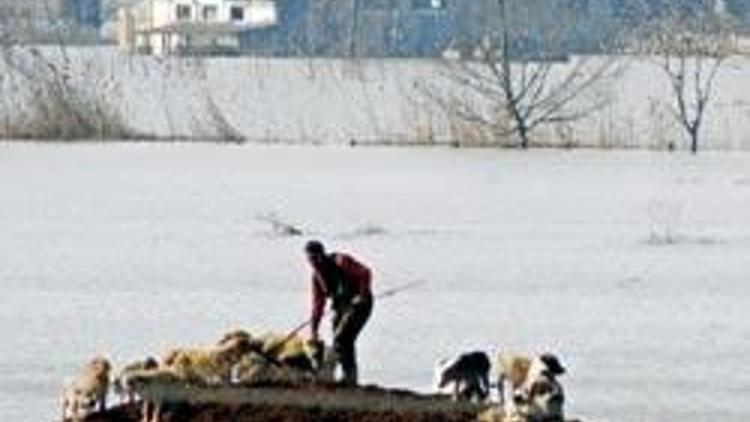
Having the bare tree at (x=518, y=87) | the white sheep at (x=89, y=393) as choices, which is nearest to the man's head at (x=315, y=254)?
the white sheep at (x=89, y=393)

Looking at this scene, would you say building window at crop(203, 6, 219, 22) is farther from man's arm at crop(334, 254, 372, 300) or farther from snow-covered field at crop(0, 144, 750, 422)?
man's arm at crop(334, 254, 372, 300)

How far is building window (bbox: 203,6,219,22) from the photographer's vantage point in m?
80.2

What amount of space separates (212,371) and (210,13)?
72.2 metres

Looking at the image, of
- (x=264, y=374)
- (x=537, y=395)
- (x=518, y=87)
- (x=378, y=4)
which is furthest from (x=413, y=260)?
(x=378, y=4)

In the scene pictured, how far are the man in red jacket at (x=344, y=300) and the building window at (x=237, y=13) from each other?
70.3 meters

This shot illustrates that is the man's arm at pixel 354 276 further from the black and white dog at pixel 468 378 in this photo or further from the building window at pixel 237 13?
the building window at pixel 237 13

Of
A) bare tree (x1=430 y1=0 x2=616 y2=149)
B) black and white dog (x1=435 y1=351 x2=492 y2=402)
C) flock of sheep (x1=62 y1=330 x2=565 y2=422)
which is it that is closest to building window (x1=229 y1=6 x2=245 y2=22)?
bare tree (x1=430 y1=0 x2=616 y2=149)

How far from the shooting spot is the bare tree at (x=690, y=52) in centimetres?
3688

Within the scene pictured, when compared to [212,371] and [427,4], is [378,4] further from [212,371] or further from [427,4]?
[212,371]

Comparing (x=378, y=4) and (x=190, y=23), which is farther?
(x=378, y=4)

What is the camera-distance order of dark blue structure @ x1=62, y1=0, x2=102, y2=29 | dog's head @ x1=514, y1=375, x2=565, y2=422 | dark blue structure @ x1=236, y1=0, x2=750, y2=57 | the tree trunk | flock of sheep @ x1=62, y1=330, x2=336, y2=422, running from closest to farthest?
dog's head @ x1=514, y1=375, x2=565, y2=422
flock of sheep @ x1=62, y1=330, x2=336, y2=422
the tree trunk
dark blue structure @ x1=236, y1=0, x2=750, y2=57
dark blue structure @ x1=62, y1=0, x2=102, y2=29

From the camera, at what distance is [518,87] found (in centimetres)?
3850

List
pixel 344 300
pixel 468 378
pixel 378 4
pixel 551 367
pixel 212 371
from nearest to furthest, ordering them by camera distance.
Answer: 1. pixel 551 367
2. pixel 468 378
3. pixel 212 371
4. pixel 344 300
5. pixel 378 4

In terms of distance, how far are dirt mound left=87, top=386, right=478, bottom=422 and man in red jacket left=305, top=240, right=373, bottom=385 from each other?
60 cm
